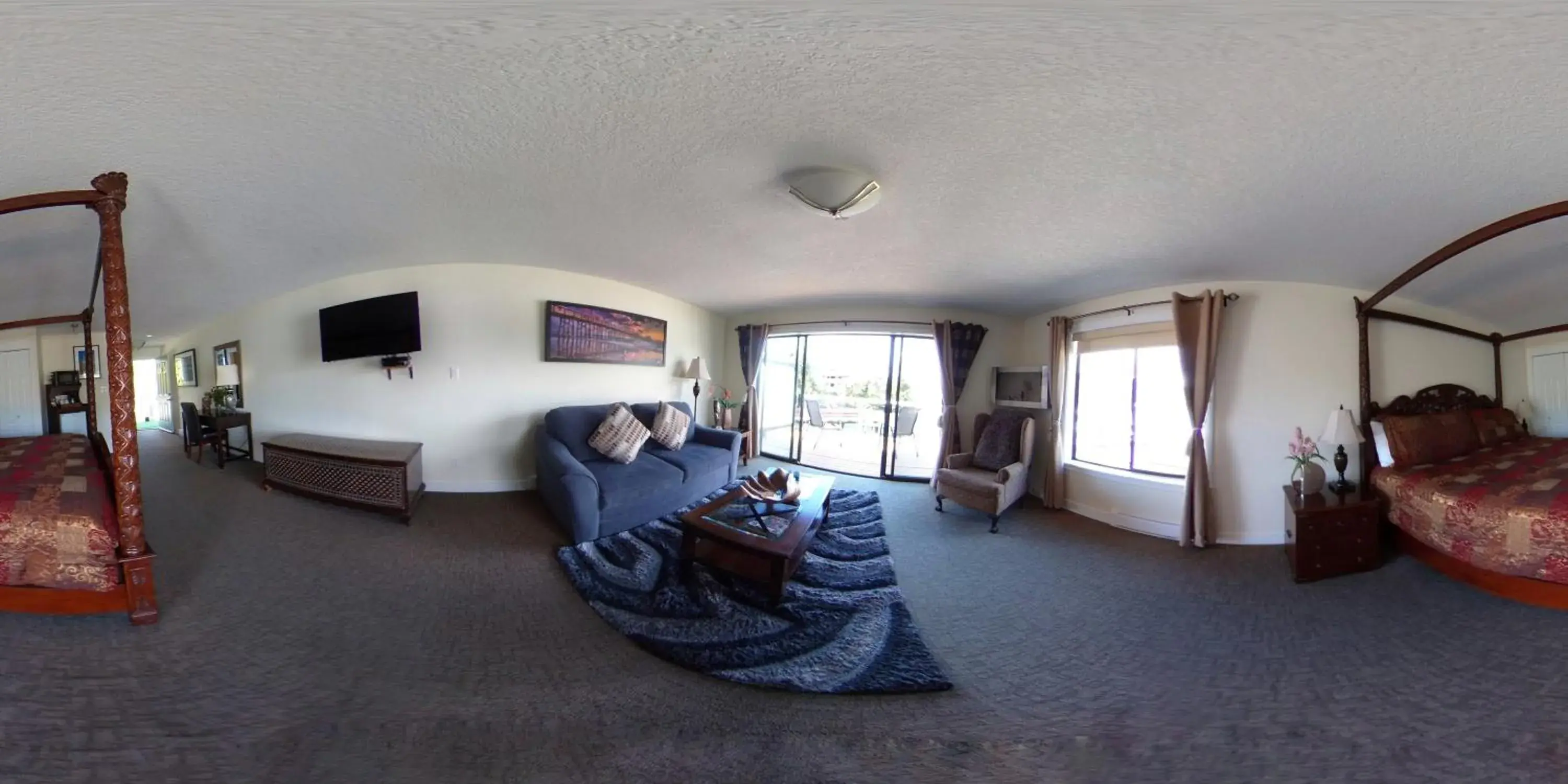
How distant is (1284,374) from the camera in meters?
2.48

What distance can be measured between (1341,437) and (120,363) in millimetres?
5184

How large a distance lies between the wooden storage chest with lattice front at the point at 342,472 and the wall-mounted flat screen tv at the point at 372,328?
44 centimetres

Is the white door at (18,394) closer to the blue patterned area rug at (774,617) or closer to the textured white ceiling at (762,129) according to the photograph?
the textured white ceiling at (762,129)

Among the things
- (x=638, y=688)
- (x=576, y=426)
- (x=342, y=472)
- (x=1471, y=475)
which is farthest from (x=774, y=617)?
(x=1471, y=475)

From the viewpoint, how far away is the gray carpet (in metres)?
0.85

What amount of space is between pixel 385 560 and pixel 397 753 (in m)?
0.95

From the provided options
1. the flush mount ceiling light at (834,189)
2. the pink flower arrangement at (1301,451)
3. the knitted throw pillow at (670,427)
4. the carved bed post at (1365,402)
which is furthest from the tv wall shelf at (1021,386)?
the knitted throw pillow at (670,427)

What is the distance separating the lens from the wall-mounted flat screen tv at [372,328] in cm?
202

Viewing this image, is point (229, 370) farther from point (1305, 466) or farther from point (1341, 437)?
point (1341, 437)

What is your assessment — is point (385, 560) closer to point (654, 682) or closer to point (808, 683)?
point (654, 682)

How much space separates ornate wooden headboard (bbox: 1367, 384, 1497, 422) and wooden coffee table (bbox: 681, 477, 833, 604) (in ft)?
11.3

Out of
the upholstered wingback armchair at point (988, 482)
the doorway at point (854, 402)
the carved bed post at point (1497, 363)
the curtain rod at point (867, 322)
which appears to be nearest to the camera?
the carved bed post at point (1497, 363)

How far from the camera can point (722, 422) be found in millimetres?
4723

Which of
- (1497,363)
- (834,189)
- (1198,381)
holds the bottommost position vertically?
(1198,381)
